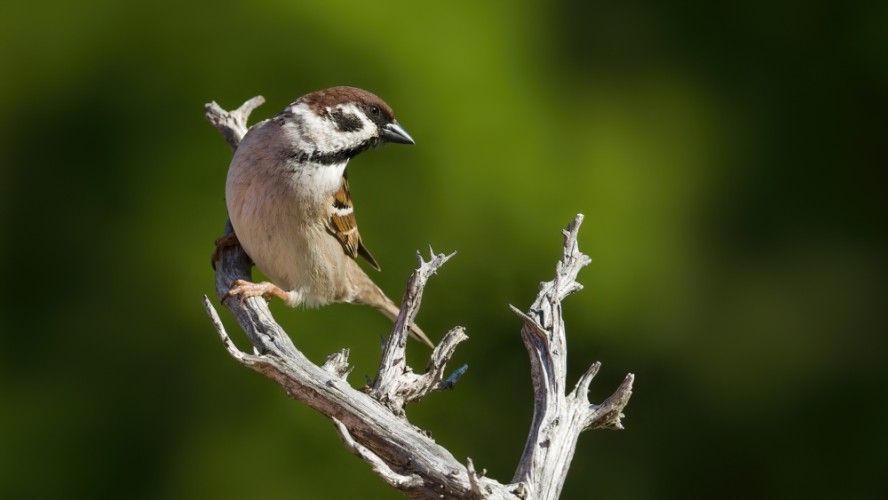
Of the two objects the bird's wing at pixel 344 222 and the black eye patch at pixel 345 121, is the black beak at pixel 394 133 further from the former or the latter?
the bird's wing at pixel 344 222

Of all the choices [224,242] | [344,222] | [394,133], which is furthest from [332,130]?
[224,242]

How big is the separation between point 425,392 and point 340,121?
773mm

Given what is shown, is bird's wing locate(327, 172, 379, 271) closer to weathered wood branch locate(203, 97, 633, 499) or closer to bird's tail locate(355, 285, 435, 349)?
bird's tail locate(355, 285, 435, 349)

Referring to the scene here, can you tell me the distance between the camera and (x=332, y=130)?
2869mm

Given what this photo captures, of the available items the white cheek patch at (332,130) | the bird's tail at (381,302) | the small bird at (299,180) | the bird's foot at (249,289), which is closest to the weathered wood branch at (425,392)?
the bird's foot at (249,289)

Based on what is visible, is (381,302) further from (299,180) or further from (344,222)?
(299,180)

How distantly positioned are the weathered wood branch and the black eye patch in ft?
1.80

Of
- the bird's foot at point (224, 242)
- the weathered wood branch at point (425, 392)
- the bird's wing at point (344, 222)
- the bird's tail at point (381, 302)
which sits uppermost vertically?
the bird's wing at point (344, 222)

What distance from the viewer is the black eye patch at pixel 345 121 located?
2855mm
